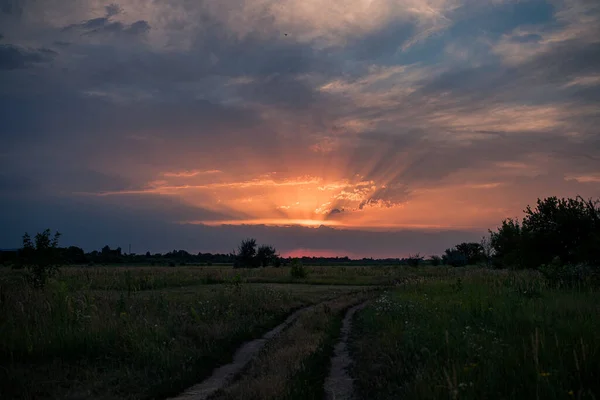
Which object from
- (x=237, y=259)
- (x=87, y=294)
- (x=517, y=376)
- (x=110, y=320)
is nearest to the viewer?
(x=517, y=376)

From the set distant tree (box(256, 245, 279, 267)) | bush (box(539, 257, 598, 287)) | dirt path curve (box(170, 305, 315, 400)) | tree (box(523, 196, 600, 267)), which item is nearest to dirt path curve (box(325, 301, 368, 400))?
dirt path curve (box(170, 305, 315, 400))

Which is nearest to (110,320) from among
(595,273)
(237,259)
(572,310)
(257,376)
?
(257,376)

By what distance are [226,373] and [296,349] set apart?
99.9 inches

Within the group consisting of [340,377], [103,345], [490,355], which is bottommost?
[340,377]

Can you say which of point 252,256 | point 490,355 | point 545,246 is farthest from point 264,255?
point 490,355

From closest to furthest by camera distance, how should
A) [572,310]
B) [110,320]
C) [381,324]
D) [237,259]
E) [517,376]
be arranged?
[517,376], [572,310], [110,320], [381,324], [237,259]

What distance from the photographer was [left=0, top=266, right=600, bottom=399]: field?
7.82 meters

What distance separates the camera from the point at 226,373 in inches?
500

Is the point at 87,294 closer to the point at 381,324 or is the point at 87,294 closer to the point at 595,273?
the point at 381,324

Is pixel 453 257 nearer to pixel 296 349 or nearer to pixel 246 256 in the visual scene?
pixel 246 256

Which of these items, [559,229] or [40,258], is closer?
[40,258]

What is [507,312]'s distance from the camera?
Answer: 13.7 meters

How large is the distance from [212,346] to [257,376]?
448cm

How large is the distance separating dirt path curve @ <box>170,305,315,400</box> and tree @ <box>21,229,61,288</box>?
1092 cm
